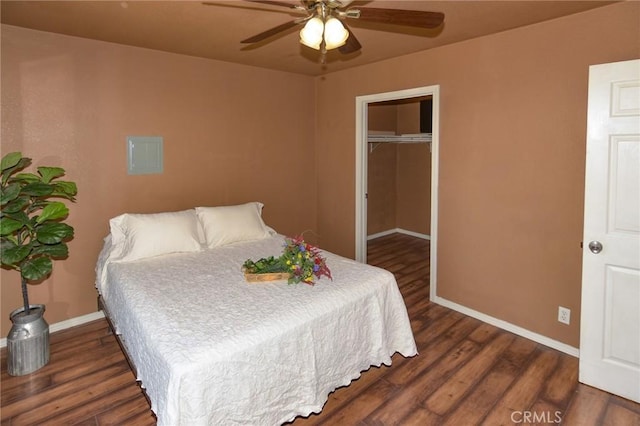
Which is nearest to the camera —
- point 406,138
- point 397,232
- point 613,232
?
point 613,232

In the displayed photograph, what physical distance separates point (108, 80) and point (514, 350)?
392 centimetres

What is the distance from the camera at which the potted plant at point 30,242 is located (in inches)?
94.3

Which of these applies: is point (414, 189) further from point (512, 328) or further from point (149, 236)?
point (149, 236)

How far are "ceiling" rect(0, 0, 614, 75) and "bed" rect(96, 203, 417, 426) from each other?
1.46 meters

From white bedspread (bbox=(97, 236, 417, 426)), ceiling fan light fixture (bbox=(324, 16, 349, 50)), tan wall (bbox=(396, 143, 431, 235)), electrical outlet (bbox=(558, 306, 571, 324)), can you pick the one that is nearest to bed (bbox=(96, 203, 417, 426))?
white bedspread (bbox=(97, 236, 417, 426))

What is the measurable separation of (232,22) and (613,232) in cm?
280

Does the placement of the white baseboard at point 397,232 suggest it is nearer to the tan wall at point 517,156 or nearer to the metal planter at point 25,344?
the tan wall at point 517,156

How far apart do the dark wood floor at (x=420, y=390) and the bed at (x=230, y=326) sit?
18 centimetres

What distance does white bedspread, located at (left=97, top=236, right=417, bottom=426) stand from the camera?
1.69m

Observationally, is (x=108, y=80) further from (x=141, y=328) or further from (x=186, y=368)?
(x=186, y=368)

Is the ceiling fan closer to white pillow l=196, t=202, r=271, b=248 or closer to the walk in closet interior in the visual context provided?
white pillow l=196, t=202, r=271, b=248

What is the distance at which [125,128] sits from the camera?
3.32 meters

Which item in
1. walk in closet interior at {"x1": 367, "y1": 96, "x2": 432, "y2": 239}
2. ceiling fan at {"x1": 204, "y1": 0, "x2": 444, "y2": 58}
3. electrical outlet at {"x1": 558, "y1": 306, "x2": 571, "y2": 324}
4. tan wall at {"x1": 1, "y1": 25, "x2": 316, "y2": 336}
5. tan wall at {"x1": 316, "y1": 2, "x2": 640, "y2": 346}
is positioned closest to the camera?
ceiling fan at {"x1": 204, "y1": 0, "x2": 444, "y2": 58}

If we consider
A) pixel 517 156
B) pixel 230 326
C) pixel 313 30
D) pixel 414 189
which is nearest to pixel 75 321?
pixel 230 326
